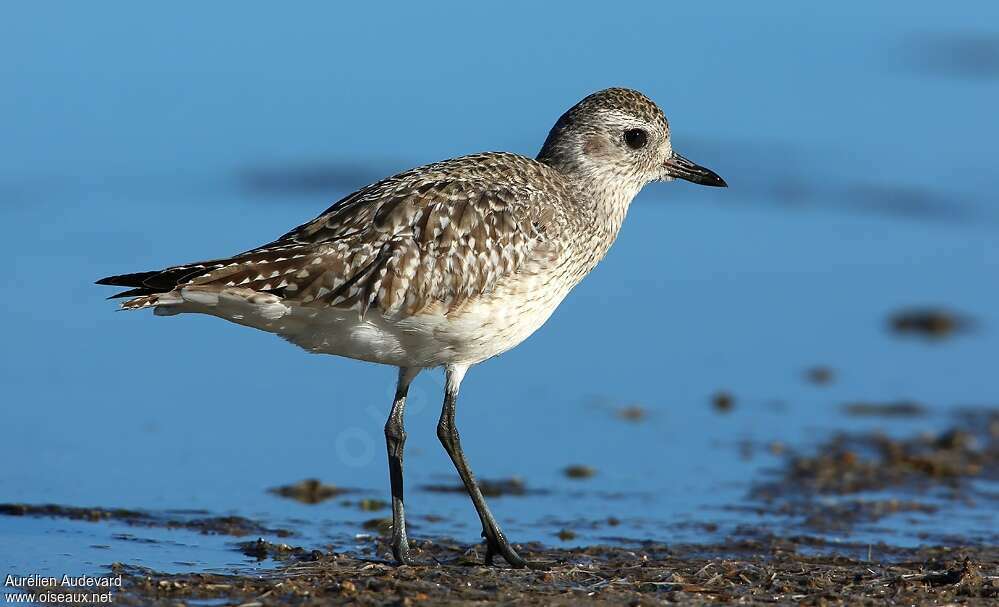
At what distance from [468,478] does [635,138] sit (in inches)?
92.8

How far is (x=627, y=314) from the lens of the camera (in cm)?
1434

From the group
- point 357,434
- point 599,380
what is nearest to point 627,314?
point 599,380

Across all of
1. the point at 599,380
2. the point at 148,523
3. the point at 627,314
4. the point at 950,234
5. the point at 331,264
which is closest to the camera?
the point at 331,264

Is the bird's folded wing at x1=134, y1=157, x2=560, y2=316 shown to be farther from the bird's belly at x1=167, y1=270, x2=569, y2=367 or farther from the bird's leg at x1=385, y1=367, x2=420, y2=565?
the bird's leg at x1=385, y1=367, x2=420, y2=565

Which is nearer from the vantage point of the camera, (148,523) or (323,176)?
(148,523)

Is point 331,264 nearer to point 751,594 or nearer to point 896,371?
point 751,594

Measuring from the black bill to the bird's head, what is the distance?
0.18 meters

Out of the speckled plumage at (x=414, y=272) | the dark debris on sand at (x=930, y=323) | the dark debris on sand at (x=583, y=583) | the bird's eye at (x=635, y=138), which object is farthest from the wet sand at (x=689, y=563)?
the dark debris on sand at (x=930, y=323)

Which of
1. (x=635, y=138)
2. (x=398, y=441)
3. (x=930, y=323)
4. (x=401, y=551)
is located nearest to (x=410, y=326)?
(x=398, y=441)

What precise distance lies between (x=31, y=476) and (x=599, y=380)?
463 centimetres

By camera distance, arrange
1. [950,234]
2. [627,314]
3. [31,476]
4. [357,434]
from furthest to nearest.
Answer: [950,234] → [627,314] → [357,434] → [31,476]

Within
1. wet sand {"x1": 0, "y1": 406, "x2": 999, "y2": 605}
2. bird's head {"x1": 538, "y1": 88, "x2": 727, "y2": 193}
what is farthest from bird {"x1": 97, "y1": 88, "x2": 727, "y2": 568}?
→ wet sand {"x1": 0, "y1": 406, "x2": 999, "y2": 605}

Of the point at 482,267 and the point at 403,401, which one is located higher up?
the point at 482,267

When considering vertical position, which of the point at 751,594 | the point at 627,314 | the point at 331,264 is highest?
the point at 627,314
